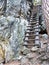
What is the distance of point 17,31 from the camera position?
10.1m

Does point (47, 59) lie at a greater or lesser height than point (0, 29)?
lesser

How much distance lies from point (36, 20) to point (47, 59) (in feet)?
15.9

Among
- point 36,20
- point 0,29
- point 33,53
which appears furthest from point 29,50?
point 36,20

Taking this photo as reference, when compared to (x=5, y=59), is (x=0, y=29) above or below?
above

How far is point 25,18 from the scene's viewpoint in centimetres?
1129

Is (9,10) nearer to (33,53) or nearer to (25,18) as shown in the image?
(25,18)

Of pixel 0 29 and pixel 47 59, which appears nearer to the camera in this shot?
pixel 47 59

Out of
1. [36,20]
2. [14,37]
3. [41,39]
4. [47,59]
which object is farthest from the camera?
[36,20]

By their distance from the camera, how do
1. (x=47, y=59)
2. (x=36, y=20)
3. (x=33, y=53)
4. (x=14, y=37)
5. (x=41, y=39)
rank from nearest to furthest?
(x=47, y=59) < (x=33, y=53) < (x=14, y=37) < (x=41, y=39) < (x=36, y=20)

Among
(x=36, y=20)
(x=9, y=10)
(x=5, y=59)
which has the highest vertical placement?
(x=9, y=10)

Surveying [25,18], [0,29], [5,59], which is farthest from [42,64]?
[25,18]

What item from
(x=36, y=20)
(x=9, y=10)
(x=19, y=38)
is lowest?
(x=19, y=38)

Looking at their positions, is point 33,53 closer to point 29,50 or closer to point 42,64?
point 29,50

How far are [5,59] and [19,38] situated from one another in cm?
156
